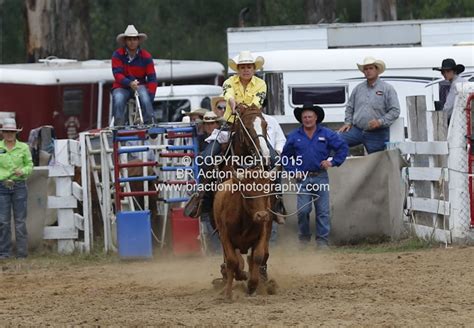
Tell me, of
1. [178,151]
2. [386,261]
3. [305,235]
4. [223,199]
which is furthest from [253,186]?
[178,151]

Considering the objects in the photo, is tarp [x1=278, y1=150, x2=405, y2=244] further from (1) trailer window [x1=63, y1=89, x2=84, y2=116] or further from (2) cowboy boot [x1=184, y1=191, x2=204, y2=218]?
(1) trailer window [x1=63, y1=89, x2=84, y2=116]

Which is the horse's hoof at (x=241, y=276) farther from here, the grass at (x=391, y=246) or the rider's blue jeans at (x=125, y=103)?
the rider's blue jeans at (x=125, y=103)

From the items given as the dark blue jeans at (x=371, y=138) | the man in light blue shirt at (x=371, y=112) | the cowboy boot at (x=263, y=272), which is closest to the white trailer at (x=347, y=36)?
the man in light blue shirt at (x=371, y=112)

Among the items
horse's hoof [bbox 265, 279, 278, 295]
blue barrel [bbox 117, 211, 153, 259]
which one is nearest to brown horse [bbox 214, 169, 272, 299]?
horse's hoof [bbox 265, 279, 278, 295]

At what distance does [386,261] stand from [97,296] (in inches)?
141

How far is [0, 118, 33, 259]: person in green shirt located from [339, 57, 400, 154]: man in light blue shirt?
4.45 meters

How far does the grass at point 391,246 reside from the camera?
48.1ft

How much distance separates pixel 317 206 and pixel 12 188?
4.29 meters

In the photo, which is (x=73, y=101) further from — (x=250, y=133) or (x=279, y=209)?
(x=250, y=133)

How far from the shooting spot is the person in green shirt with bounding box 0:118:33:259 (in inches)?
625

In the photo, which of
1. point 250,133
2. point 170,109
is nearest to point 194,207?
point 250,133

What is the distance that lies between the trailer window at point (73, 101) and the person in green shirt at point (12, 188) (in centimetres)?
820

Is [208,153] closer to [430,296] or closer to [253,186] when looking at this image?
[253,186]

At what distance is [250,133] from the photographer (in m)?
10.7
